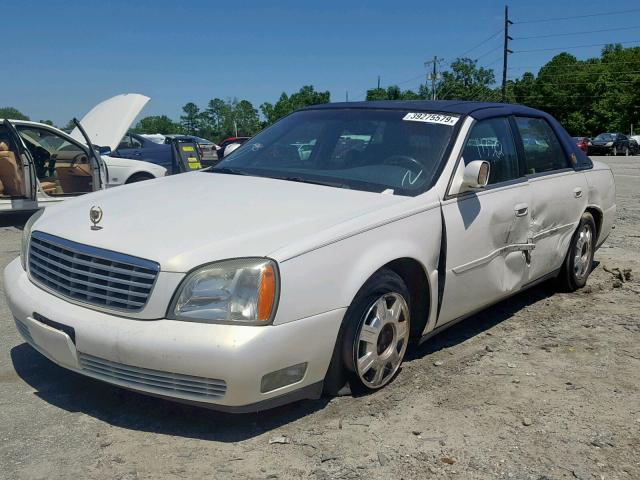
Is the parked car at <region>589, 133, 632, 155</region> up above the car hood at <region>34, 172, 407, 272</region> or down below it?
below

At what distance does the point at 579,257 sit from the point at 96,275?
4.12 metres

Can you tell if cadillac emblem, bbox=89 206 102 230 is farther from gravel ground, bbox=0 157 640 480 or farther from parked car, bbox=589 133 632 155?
parked car, bbox=589 133 632 155

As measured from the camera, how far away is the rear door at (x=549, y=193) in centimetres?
478

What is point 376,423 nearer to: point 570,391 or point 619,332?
point 570,391

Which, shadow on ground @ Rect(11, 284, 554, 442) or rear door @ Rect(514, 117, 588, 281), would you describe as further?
rear door @ Rect(514, 117, 588, 281)

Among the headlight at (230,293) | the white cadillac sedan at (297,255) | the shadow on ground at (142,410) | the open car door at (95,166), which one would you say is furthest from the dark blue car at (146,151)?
the headlight at (230,293)

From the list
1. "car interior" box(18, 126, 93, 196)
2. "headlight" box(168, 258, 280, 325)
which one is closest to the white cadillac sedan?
"headlight" box(168, 258, 280, 325)

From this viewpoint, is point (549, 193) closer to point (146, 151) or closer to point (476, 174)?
point (476, 174)

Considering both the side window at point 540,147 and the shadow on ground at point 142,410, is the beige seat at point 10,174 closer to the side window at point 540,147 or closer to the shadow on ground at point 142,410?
the shadow on ground at point 142,410

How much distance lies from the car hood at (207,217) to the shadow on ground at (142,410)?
80cm

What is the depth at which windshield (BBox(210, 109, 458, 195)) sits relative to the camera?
395 centimetres

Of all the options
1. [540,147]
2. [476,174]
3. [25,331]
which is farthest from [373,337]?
[540,147]

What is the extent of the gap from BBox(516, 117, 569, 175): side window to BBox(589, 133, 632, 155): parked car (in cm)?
4023

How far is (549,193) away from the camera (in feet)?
16.1
